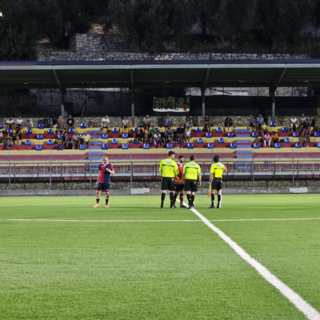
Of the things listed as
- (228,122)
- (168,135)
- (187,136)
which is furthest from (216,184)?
(228,122)

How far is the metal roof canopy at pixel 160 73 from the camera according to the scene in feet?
128

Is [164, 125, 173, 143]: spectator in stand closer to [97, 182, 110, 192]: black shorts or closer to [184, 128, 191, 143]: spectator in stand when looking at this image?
[184, 128, 191, 143]: spectator in stand

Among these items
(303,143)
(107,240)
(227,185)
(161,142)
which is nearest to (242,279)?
(107,240)

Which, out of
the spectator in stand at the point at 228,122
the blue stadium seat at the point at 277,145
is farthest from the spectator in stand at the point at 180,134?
the blue stadium seat at the point at 277,145

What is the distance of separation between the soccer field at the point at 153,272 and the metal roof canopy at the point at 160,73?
1192 inches

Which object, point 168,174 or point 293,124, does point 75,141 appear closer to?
point 293,124

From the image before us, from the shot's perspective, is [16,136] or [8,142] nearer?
[8,142]

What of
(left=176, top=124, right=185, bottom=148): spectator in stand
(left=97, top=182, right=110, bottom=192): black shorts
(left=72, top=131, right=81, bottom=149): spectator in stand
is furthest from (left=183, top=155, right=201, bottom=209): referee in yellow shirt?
(left=72, top=131, right=81, bottom=149): spectator in stand

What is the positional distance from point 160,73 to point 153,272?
36.8 meters

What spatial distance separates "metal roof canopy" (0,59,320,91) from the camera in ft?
128

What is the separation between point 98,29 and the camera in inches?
2576

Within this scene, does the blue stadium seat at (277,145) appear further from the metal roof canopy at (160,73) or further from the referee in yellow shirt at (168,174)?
the referee in yellow shirt at (168,174)

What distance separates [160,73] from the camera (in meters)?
41.6

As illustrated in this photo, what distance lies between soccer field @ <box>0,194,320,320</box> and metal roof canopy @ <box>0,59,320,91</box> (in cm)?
3027
